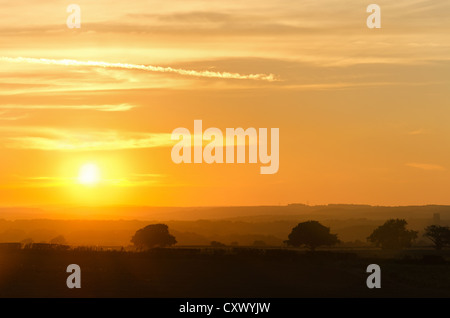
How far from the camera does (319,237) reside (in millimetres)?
165625

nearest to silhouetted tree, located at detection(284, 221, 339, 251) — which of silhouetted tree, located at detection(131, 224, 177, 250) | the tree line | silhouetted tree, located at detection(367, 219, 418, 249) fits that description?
the tree line

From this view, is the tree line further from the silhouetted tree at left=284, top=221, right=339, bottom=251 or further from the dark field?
the dark field

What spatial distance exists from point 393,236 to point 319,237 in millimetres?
19310

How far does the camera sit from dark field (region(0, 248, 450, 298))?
91.5 meters

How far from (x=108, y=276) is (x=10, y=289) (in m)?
12.0

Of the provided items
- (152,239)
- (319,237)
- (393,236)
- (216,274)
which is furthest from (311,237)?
(216,274)

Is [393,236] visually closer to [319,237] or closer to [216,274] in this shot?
[319,237]

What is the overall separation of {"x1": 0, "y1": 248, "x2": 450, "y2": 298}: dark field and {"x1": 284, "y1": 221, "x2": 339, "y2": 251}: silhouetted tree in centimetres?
4064

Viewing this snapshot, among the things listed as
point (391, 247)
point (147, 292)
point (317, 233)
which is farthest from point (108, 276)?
point (391, 247)

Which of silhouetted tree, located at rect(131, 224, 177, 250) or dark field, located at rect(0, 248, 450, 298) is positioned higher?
dark field, located at rect(0, 248, 450, 298)

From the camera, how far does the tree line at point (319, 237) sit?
166375mm
